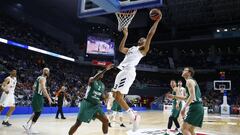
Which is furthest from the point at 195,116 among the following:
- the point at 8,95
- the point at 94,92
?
the point at 8,95

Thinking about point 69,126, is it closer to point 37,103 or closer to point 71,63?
point 37,103

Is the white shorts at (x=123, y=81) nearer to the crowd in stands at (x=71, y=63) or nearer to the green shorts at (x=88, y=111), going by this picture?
the green shorts at (x=88, y=111)

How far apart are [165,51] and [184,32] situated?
480cm

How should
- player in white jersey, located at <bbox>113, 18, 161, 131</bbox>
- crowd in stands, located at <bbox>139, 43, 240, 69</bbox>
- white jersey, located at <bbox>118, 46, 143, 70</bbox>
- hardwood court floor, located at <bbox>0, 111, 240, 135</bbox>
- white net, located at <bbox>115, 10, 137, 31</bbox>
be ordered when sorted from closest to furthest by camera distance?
1. player in white jersey, located at <bbox>113, 18, 161, 131</bbox>
2. white jersey, located at <bbox>118, 46, 143, 70</bbox>
3. white net, located at <bbox>115, 10, 137, 31</bbox>
4. hardwood court floor, located at <bbox>0, 111, 240, 135</bbox>
5. crowd in stands, located at <bbox>139, 43, 240, 69</bbox>

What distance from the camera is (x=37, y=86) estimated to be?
7680 millimetres

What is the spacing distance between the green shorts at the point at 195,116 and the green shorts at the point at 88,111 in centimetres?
192

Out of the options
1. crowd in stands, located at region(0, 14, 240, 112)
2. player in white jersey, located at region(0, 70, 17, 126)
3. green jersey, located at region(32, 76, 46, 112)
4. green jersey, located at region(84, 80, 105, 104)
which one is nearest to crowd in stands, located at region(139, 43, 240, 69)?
crowd in stands, located at region(0, 14, 240, 112)

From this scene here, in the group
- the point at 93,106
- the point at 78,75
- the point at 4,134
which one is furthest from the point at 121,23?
the point at 78,75

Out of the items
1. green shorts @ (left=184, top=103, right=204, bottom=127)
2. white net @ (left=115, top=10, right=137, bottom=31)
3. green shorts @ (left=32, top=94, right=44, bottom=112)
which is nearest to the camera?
green shorts @ (left=184, top=103, right=204, bottom=127)

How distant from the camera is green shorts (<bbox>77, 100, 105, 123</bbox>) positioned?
5645 mm

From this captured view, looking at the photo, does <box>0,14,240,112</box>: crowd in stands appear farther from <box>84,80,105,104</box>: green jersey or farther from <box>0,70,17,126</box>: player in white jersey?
<box>84,80,105,104</box>: green jersey

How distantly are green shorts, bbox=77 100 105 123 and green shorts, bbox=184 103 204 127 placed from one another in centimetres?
192

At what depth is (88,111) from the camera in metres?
5.72

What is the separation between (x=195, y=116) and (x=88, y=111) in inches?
89.4
